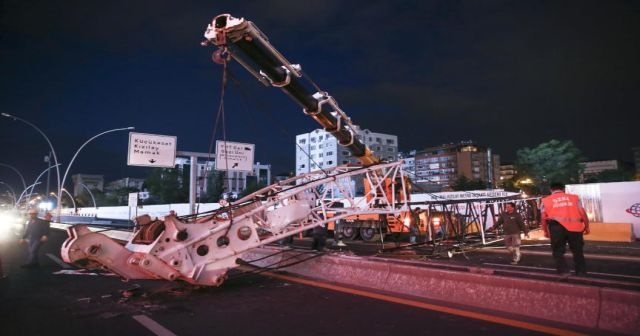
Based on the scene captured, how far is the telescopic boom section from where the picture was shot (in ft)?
21.9

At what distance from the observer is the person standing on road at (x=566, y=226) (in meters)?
6.81

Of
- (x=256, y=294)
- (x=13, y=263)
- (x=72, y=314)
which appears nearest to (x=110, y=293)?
(x=72, y=314)

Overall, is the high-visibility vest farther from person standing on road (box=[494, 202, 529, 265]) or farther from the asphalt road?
person standing on road (box=[494, 202, 529, 265])

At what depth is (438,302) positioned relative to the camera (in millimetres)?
5781

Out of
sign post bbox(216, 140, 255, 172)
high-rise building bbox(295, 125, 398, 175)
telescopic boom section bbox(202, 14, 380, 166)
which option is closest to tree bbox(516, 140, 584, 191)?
high-rise building bbox(295, 125, 398, 175)

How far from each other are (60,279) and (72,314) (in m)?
3.76

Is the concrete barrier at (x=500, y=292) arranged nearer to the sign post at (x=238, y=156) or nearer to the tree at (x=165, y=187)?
the sign post at (x=238, y=156)

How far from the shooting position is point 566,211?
688 cm

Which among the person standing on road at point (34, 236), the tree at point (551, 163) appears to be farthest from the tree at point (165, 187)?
the person standing on road at point (34, 236)

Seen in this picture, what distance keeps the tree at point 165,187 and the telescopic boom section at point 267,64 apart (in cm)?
7316

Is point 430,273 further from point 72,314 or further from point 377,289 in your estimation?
point 72,314

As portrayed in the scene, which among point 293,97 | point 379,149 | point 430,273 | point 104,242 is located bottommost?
point 430,273

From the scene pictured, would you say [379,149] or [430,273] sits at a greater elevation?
[379,149]

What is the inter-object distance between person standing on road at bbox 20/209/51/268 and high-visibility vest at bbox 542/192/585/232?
40.1 ft
